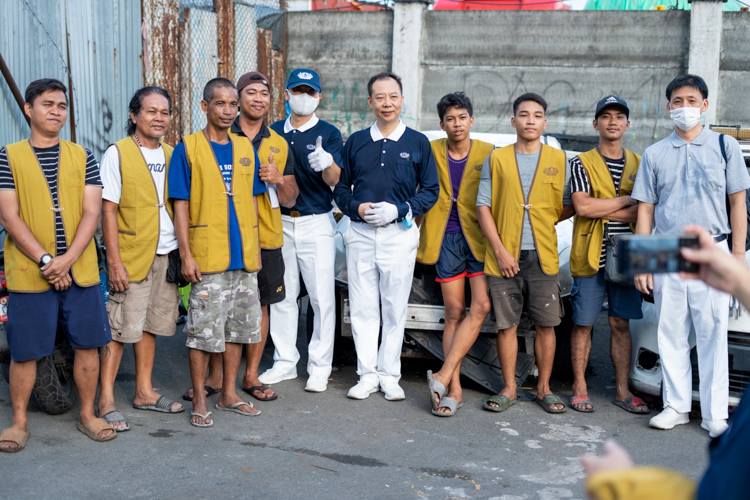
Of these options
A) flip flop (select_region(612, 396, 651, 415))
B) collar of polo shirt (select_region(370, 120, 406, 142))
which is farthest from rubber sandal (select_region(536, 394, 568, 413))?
collar of polo shirt (select_region(370, 120, 406, 142))

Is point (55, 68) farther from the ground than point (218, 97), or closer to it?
farther from the ground

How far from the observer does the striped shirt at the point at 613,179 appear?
17.4 feet

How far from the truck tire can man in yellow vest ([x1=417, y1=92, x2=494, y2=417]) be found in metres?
2.48

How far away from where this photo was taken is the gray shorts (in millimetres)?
5301

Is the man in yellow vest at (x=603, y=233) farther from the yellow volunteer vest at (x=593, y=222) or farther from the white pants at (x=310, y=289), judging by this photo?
the white pants at (x=310, y=289)

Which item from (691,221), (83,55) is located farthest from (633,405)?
(83,55)

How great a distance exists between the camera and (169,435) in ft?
15.5

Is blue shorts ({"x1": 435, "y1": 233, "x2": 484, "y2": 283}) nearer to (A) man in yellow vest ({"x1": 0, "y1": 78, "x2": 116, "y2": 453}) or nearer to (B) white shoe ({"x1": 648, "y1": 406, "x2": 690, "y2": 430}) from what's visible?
(B) white shoe ({"x1": 648, "y1": 406, "x2": 690, "y2": 430})

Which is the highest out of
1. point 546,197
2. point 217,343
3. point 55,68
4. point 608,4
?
point 608,4

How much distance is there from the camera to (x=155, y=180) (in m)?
5.04

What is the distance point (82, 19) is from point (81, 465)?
18.7ft

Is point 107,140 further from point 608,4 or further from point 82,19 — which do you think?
point 608,4

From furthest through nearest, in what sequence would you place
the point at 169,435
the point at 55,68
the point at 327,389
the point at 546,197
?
the point at 55,68, the point at 327,389, the point at 546,197, the point at 169,435

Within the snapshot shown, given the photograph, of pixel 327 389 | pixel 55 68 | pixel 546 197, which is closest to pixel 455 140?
pixel 546 197
